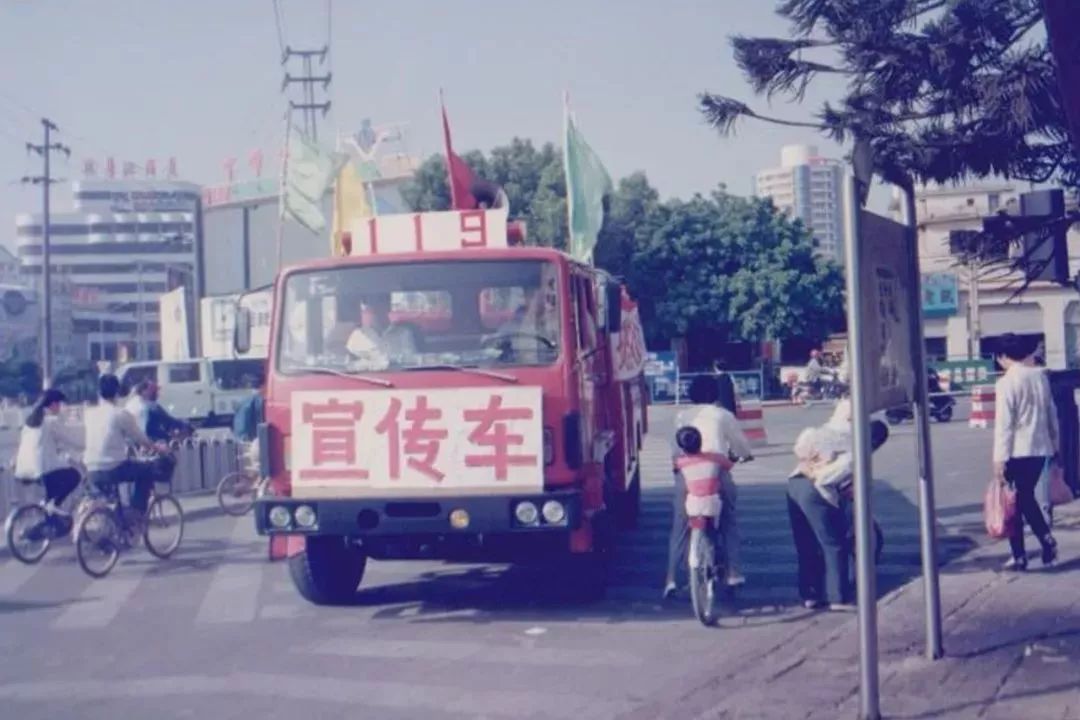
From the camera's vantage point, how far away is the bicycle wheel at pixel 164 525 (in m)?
12.5

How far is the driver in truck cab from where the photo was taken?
8.91m

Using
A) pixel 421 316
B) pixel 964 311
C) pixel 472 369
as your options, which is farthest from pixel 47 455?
pixel 964 311

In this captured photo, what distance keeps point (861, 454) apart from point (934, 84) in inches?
215

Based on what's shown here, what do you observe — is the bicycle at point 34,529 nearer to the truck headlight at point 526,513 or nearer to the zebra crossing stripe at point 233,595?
the zebra crossing stripe at point 233,595

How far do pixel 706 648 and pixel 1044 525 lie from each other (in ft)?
9.59

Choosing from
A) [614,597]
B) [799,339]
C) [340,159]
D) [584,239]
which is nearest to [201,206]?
[799,339]

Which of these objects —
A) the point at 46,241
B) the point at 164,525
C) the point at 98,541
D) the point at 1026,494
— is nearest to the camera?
the point at 1026,494

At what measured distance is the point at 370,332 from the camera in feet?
29.6

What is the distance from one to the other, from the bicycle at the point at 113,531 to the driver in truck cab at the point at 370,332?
379 centimetres

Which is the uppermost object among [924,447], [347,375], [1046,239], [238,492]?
[1046,239]

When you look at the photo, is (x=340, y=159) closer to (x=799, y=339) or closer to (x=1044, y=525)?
(x=1044, y=525)

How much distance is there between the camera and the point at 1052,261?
29.8 ft

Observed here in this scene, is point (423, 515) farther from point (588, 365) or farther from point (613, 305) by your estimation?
point (613, 305)

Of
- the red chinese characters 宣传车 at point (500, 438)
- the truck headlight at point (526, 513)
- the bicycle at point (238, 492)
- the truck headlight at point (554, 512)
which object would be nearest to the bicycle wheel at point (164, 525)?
the bicycle at point (238, 492)
